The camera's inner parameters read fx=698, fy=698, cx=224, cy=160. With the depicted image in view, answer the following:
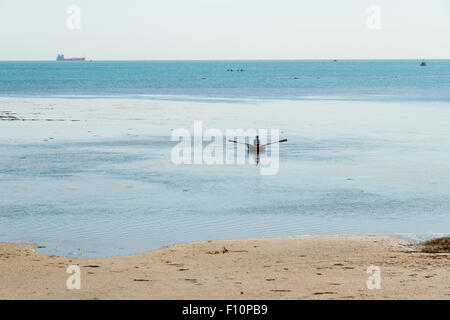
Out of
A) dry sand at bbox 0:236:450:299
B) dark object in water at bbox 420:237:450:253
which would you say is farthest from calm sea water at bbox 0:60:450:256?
dry sand at bbox 0:236:450:299

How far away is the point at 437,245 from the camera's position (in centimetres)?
1698

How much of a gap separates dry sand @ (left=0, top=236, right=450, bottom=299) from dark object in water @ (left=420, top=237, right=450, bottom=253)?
14.4 inches

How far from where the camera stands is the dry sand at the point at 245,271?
40.7 ft

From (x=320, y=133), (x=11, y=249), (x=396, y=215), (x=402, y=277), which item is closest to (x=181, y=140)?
(x=320, y=133)

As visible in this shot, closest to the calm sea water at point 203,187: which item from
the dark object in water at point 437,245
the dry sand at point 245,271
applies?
the dark object in water at point 437,245

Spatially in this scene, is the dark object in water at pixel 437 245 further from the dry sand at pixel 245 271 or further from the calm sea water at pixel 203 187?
the calm sea water at pixel 203 187

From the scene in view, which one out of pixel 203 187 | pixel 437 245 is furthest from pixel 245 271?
pixel 203 187

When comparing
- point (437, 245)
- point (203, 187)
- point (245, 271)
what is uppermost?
point (203, 187)

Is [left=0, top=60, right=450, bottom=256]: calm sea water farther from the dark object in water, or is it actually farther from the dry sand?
the dry sand

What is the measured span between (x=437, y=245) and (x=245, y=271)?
5.35 meters

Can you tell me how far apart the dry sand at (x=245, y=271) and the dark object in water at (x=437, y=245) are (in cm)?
37

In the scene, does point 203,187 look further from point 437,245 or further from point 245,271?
point 245,271

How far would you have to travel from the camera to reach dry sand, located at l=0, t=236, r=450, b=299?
12.4 m
